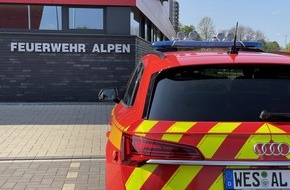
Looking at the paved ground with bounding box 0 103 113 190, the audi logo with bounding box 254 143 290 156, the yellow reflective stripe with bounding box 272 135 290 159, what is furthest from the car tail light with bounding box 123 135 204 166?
the paved ground with bounding box 0 103 113 190

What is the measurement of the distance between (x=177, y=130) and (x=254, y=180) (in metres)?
0.52

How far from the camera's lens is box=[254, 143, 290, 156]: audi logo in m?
2.56

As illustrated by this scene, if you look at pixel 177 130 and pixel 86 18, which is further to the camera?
pixel 86 18

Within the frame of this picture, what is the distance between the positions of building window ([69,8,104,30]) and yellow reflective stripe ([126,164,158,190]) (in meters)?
11.3

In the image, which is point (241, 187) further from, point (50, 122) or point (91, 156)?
point (50, 122)

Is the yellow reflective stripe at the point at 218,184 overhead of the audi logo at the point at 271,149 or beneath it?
beneath

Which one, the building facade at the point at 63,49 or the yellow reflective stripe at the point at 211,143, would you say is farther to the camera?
the building facade at the point at 63,49

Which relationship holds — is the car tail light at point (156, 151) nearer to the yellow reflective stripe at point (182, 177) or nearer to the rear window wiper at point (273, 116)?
the yellow reflective stripe at point (182, 177)

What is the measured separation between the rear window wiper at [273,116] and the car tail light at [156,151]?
0.48 metres

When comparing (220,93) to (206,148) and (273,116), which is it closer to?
(273,116)

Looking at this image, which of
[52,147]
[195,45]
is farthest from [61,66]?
[195,45]

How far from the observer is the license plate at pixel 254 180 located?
254 cm

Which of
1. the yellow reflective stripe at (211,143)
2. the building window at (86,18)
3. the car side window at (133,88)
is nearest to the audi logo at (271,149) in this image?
the yellow reflective stripe at (211,143)

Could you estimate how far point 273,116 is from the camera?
2.72m
